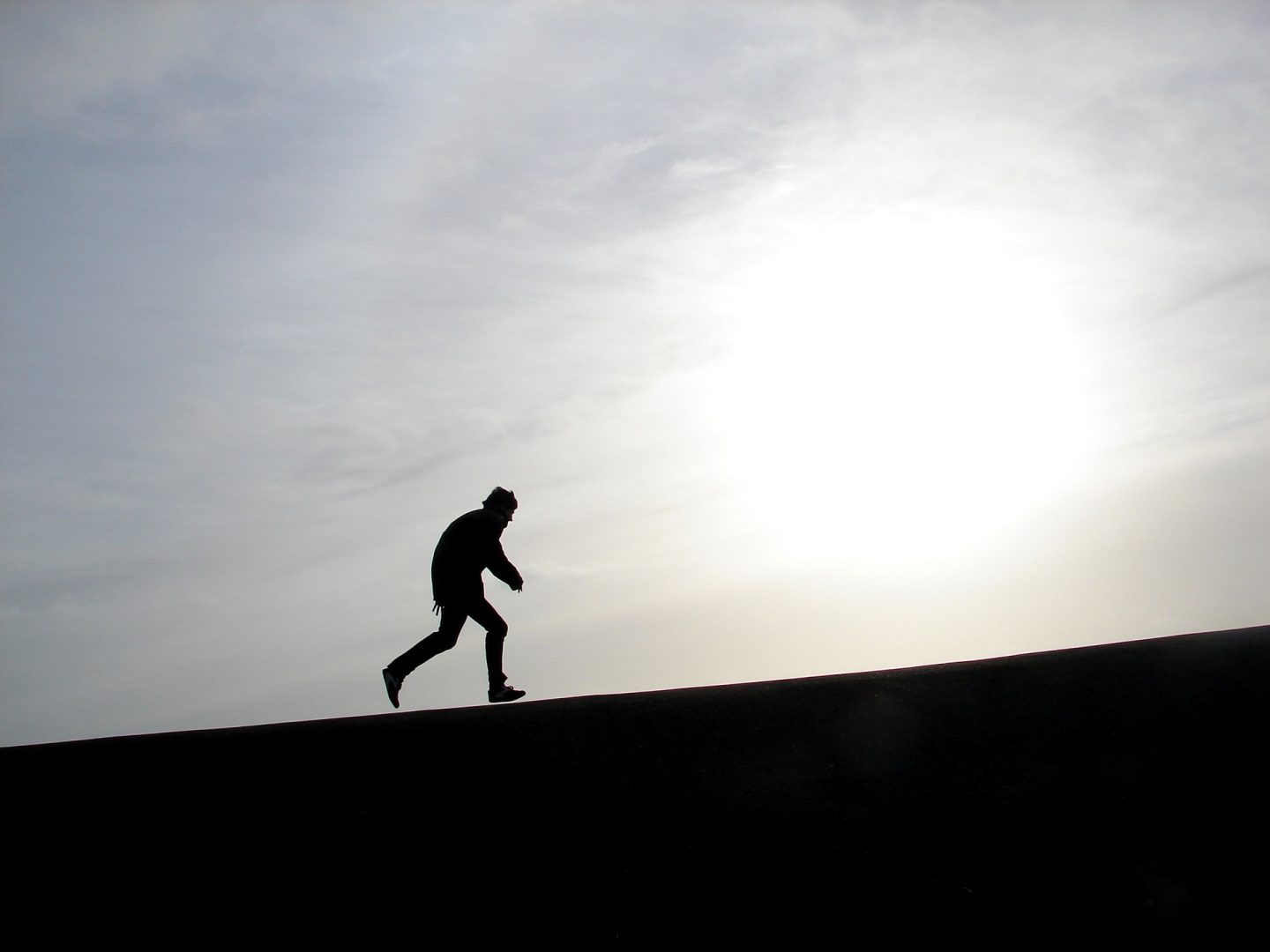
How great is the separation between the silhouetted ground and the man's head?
2792 millimetres

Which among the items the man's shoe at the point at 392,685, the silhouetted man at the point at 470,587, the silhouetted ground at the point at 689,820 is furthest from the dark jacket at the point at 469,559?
the silhouetted ground at the point at 689,820

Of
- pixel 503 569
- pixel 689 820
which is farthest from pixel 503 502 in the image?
pixel 689 820

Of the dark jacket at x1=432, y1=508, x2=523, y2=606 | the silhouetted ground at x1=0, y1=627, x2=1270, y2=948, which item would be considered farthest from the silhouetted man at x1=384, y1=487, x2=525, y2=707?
the silhouetted ground at x1=0, y1=627, x2=1270, y2=948

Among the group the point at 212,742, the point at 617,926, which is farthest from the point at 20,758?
the point at 617,926

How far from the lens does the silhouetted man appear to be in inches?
356

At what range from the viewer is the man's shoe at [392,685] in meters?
8.77

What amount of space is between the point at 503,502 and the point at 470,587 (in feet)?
2.80

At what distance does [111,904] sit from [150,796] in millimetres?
1155

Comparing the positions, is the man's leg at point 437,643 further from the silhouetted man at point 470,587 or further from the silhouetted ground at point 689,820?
the silhouetted ground at point 689,820

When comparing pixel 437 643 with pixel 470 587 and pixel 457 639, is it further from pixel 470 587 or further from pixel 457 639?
pixel 470 587

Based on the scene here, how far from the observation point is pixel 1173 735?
6574 mm

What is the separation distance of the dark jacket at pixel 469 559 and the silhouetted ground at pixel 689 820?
2205 mm

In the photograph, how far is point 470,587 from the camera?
919 centimetres

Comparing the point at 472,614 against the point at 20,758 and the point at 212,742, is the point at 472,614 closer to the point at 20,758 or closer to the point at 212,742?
the point at 212,742
